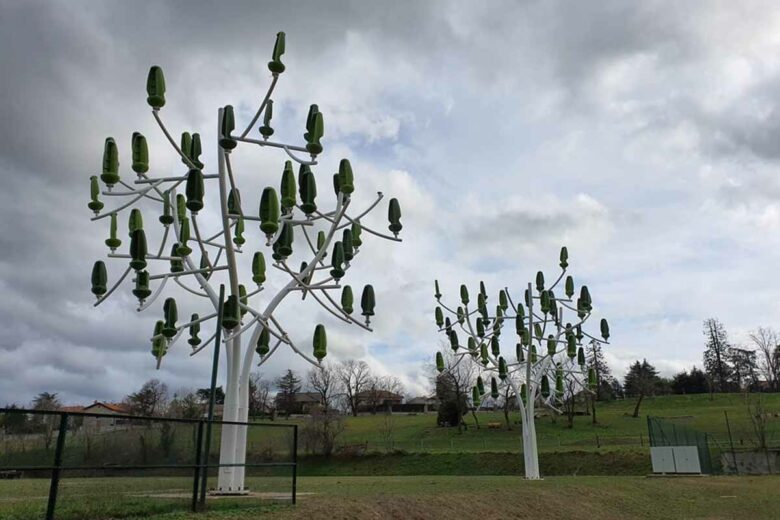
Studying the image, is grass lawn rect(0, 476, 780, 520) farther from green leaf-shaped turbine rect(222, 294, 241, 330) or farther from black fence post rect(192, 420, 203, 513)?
green leaf-shaped turbine rect(222, 294, 241, 330)

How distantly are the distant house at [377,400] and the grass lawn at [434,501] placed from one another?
77.7m

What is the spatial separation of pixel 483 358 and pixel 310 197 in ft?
54.9

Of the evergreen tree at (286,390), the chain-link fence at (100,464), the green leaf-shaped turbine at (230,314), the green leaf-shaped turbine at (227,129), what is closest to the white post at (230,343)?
the green leaf-shaped turbine at (227,129)

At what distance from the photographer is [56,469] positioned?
7379 millimetres

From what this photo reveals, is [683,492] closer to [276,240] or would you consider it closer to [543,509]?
[543,509]

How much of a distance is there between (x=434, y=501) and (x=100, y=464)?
7.49m

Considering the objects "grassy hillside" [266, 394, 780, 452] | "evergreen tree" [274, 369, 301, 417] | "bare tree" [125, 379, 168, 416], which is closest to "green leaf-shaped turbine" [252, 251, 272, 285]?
"grassy hillside" [266, 394, 780, 452]

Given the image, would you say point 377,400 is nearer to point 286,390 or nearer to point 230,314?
point 286,390

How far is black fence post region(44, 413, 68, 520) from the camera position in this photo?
735cm

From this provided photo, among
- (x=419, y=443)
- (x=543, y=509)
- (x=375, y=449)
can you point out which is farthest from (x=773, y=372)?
(x=543, y=509)

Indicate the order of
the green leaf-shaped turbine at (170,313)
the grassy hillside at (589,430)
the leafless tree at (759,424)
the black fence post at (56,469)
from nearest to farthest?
the black fence post at (56,469)
the green leaf-shaped turbine at (170,313)
the leafless tree at (759,424)
the grassy hillside at (589,430)

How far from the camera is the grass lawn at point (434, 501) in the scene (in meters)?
8.46

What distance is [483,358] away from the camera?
1106 inches

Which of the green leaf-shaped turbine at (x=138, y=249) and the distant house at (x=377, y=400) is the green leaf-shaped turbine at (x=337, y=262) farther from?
the distant house at (x=377, y=400)
